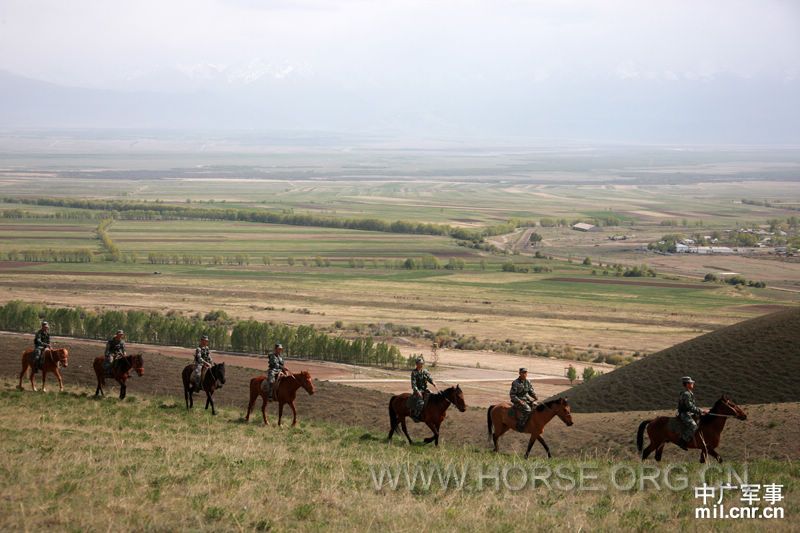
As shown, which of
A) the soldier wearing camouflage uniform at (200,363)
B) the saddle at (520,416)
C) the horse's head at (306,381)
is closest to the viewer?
the saddle at (520,416)

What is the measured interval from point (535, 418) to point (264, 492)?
8.43m

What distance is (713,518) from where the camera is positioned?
50.8 feet

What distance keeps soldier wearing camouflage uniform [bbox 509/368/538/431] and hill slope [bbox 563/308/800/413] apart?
1157cm

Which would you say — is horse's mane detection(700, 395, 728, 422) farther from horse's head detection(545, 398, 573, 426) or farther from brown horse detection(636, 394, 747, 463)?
horse's head detection(545, 398, 573, 426)

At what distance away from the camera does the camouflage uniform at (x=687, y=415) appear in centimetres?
2072

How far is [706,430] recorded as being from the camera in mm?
20922

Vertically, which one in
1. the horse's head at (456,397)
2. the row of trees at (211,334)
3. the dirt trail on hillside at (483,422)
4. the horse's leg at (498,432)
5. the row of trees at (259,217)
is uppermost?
the row of trees at (259,217)

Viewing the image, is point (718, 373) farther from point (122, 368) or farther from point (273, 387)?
point (122, 368)

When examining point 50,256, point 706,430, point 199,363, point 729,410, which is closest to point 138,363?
point 199,363

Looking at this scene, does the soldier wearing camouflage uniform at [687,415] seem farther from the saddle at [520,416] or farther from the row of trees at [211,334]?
the row of trees at [211,334]

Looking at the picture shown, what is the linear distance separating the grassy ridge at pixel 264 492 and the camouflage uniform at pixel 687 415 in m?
1.33

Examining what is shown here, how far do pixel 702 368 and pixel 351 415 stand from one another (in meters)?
14.2

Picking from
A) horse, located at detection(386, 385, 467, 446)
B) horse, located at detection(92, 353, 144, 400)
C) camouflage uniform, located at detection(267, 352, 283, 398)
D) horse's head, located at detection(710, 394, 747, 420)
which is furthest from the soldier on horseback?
horse's head, located at detection(710, 394, 747, 420)

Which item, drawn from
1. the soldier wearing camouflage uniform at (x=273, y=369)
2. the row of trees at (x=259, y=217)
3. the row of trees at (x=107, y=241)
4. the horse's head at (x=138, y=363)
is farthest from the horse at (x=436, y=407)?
the row of trees at (x=259, y=217)
